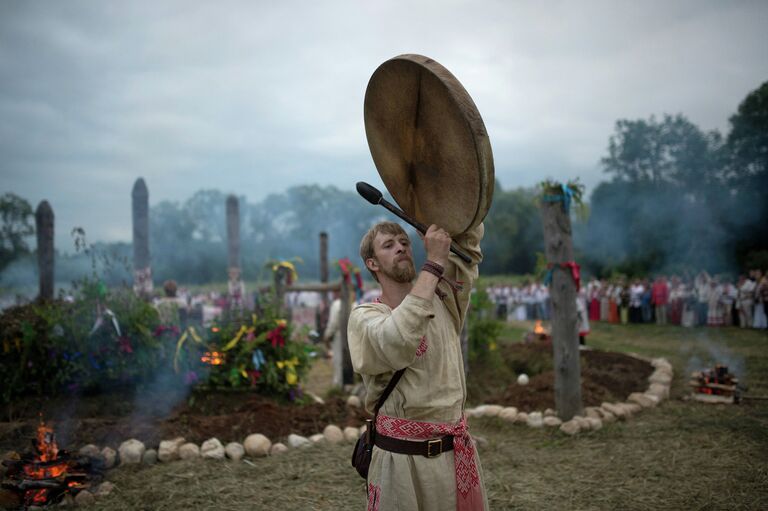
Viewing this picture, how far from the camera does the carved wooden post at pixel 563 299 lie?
6.44 m

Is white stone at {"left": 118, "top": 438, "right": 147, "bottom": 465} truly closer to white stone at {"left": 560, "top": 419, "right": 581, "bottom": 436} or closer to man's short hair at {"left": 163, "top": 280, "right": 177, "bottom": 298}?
man's short hair at {"left": 163, "top": 280, "right": 177, "bottom": 298}

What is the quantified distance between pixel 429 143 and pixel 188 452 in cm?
439

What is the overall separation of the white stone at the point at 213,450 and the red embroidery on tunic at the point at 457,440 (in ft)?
11.6

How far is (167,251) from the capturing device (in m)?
37.2

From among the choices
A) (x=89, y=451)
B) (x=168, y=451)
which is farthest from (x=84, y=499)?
(x=168, y=451)

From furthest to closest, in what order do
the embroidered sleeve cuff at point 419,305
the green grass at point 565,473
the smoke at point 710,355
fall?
1. the smoke at point 710,355
2. the green grass at point 565,473
3. the embroidered sleeve cuff at point 419,305

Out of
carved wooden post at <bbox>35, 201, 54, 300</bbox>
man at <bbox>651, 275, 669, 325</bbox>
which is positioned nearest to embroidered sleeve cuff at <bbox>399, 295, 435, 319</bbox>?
carved wooden post at <bbox>35, 201, 54, 300</bbox>

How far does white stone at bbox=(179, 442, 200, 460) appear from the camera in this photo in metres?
5.41

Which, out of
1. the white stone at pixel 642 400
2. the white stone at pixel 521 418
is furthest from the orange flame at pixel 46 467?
the white stone at pixel 642 400

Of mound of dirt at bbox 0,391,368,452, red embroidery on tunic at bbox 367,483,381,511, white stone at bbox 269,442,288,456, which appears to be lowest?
white stone at bbox 269,442,288,456

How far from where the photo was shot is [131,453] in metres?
5.29

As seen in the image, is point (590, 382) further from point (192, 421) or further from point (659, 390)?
point (192, 421)

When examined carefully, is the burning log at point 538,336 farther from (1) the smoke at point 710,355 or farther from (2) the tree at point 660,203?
(2) the tree at point 660,203

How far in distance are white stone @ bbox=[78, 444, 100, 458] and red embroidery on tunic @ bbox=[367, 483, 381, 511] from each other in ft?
12.2
